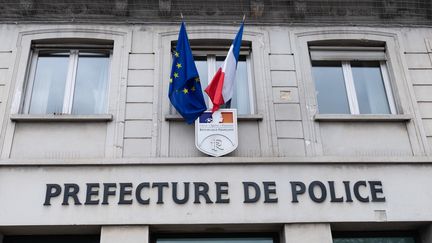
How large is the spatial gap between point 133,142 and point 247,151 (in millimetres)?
2040

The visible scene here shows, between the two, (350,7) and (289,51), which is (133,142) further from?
(350,7)

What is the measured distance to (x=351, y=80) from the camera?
988 cm

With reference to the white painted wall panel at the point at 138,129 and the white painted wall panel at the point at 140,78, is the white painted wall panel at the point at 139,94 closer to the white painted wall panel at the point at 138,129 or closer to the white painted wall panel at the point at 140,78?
the white painted wall panel at the point at 140,78

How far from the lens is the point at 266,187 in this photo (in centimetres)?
837

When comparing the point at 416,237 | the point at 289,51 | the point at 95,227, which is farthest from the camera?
the point at 289,51

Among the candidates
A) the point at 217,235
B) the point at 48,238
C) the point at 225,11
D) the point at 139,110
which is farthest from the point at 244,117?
the point at 48,238

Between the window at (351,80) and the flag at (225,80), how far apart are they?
6.07ft

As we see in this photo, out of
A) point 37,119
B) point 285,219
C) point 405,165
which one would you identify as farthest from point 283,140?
point 37,119

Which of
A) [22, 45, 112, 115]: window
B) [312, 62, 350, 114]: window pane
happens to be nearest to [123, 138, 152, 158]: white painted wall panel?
[22, 45, 112, 115]: window

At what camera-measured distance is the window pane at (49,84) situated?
368 inches

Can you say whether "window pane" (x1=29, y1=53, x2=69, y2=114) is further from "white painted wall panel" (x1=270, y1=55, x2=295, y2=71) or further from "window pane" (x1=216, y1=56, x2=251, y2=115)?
"white painted wall panel" (x1=270, y1=55, x2=295, y2=71)

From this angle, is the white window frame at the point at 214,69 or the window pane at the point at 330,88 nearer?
the white window frame at the point at 214,69

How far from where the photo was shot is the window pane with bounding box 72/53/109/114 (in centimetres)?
938

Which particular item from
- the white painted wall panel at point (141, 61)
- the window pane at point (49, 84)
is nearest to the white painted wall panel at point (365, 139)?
the white painted wall panel at point (141, 61)
